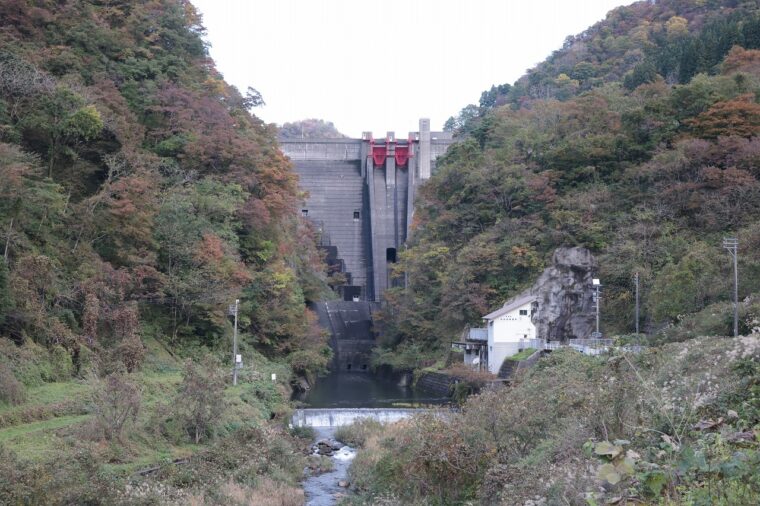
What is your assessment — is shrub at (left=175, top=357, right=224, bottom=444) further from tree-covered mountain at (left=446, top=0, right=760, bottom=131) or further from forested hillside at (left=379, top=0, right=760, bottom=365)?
tree-covered mountain at (left=446, top=0, right=760, bottom=131)

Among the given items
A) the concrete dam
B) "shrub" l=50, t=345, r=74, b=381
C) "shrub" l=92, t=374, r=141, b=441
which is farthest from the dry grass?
the concrete dam

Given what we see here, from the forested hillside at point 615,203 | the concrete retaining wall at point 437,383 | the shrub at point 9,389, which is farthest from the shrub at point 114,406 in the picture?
the concrete retaining wall at point 437,383

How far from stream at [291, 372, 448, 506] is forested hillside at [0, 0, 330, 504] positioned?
3.19 ft

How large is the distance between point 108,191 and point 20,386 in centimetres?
1066

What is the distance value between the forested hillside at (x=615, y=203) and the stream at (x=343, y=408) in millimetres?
2966

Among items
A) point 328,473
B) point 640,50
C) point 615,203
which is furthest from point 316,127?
point 328,473

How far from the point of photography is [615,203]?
120 feet

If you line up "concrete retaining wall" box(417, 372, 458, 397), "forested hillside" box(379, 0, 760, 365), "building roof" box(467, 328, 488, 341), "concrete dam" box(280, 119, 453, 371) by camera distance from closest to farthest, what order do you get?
"forested hillside" box(379, 0, 760, 365)
"concrete retaining wall" box(417, 372, 458, 397)
"building roof" box(467, 328, 488, 341)
"concrete dam" box(280, 119, 453, 371)

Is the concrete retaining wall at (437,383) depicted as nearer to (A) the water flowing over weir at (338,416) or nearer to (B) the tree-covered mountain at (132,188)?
(B) the tree-covered mountain at (132,188)

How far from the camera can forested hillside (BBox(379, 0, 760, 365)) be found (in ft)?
102

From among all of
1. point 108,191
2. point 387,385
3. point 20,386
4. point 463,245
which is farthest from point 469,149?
point 20,386

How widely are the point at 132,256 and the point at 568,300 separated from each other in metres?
18.1

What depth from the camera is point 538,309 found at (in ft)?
114

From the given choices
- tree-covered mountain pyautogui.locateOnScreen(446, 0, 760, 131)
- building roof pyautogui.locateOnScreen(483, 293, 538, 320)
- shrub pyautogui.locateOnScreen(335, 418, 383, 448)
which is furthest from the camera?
tree-covered mountain pyautogui.locateOnScreen(446, 0, 760, 131)
